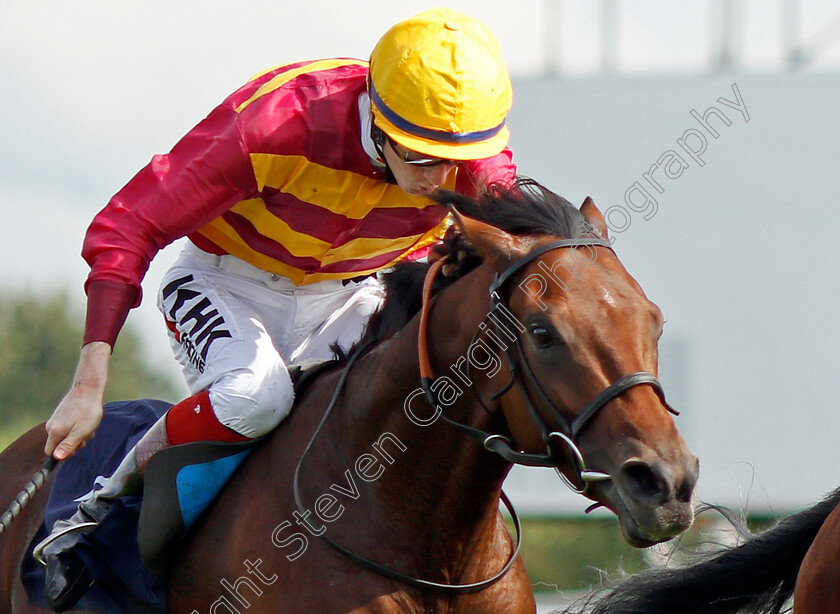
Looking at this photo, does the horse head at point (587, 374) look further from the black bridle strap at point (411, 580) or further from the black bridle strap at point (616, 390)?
the black bridle strap at point (411, 580)

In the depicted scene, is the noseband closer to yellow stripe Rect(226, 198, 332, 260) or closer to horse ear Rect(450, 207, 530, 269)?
horse ear Rect(450, 207, 530, 269)

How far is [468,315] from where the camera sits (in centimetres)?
281

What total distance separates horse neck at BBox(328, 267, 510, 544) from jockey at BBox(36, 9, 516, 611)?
1.04 feet

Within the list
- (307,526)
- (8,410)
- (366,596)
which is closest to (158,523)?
(307,526)

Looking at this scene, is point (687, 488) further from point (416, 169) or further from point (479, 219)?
A: point (416, 169)

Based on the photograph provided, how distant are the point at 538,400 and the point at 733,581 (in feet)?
5.14

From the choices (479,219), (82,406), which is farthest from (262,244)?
(479,219)

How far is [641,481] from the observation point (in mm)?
2416

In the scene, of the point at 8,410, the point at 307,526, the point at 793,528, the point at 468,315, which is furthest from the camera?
the point at 8,410

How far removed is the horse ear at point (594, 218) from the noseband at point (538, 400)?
131mm

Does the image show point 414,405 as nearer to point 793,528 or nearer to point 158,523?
point 158,523

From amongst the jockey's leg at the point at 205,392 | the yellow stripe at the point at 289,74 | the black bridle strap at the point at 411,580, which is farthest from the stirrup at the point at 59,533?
the yellow stripe at the point at 289,74

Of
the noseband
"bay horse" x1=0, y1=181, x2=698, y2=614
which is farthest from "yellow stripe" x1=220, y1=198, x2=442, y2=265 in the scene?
the noseband

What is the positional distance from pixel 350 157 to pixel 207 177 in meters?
0.42
